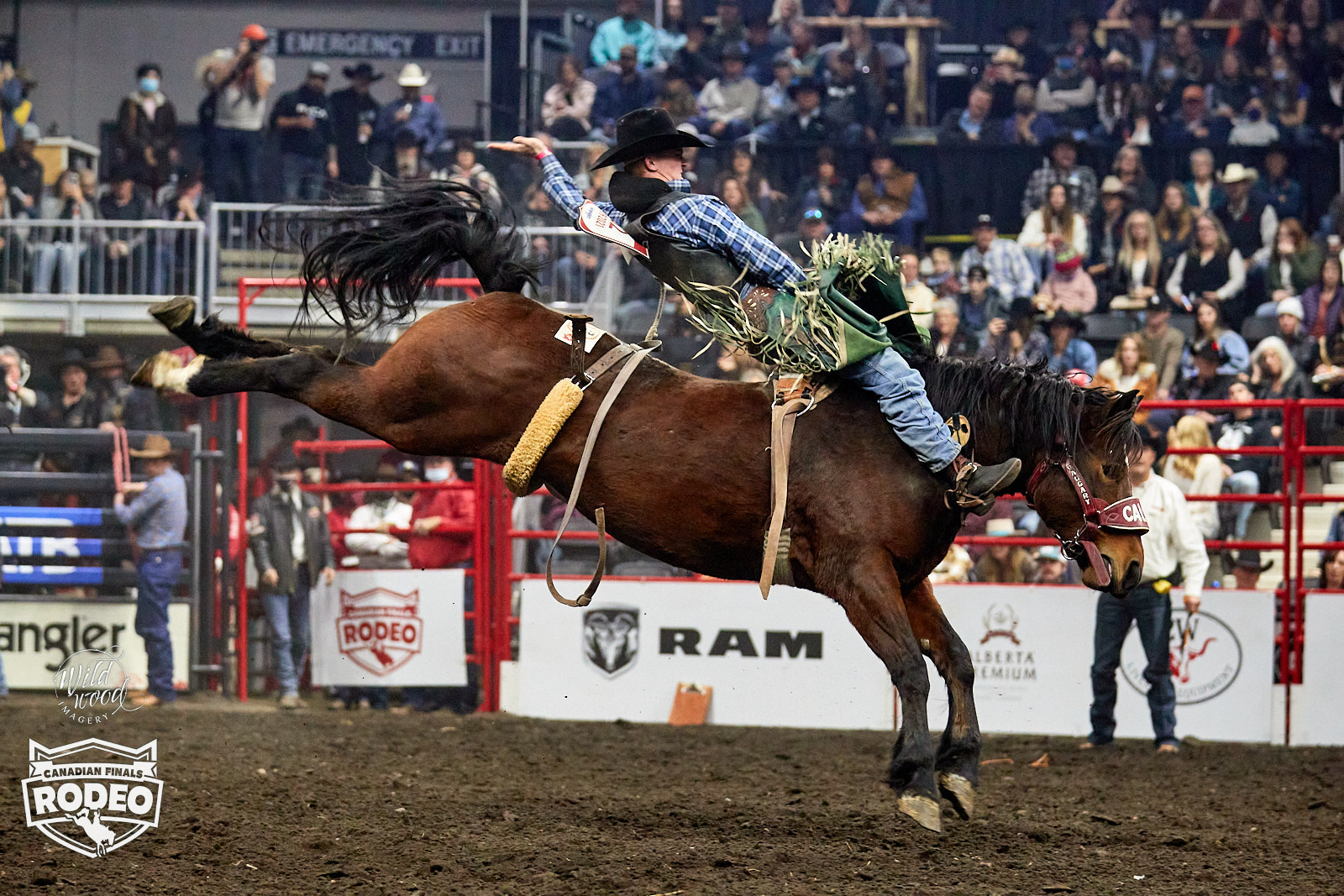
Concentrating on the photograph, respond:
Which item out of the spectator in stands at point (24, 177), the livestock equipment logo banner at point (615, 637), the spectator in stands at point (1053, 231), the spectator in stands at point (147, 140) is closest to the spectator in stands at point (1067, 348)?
the spectator in stands at point (1053, 231)

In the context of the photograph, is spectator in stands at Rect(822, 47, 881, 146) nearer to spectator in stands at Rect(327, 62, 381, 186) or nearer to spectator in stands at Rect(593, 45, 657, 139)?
spectator in stands at Rect(593, 45, 657, 139)

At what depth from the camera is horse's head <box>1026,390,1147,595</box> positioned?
5.02 m

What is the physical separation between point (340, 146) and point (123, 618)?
611 cm

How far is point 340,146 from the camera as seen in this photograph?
13.8 metres

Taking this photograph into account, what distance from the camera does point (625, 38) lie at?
48.2 ft

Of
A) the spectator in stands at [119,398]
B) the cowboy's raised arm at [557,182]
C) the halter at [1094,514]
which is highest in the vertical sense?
the cowboy's raised arm at [557,182]

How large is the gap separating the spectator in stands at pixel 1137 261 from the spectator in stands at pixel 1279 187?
4.36ft

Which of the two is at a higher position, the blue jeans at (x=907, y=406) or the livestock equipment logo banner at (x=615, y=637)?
the blue jeans at (x=907, y=406)

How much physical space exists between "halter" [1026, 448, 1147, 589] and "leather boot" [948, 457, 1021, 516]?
36 cm

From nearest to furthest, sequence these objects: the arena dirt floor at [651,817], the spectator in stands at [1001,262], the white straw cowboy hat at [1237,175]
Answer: the arena dirt floor at [651,817] → the spectator in stands at [1001,262] → the white straw cowboy hat at [1237,175]

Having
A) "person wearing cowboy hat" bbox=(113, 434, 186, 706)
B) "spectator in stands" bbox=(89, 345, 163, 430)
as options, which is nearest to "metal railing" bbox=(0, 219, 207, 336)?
"spectator in stands" bbox=(89, 345, 163, 430)

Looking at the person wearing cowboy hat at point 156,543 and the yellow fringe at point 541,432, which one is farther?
the person wearing cowboy hat at point 156,543

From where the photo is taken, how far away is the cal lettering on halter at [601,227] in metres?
4.83

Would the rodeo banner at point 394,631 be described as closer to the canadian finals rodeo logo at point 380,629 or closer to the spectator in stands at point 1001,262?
the canadian finals rodeo logo at point 380,629
